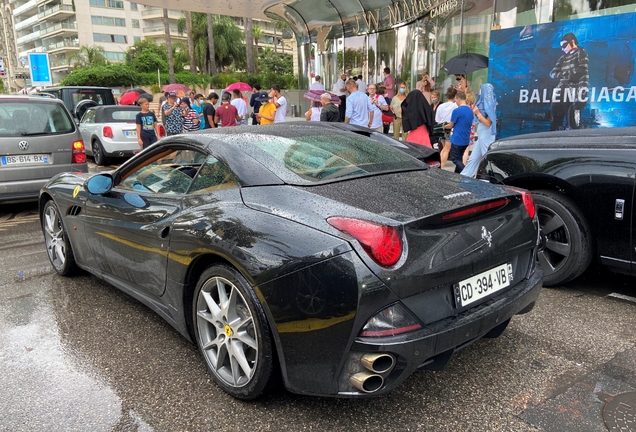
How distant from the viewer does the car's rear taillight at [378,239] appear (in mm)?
2197

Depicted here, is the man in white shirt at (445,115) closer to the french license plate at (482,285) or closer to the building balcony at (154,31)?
the french license plate at (482,285)

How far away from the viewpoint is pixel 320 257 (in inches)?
87.7

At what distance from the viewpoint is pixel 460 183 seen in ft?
9.57

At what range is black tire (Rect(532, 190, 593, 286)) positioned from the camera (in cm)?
389

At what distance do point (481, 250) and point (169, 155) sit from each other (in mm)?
2269

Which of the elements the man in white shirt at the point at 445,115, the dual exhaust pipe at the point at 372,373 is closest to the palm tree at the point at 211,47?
the man in white shirt at the point at 445,115

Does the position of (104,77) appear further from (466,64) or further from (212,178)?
(212,178)

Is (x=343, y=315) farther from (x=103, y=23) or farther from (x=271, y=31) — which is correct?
(x=271, y=31)

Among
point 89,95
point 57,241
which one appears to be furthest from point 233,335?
point 89,95

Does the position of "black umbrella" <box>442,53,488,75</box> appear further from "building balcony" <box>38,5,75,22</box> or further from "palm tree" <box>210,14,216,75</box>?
"building balcony" <box>38,5,75,22</box>

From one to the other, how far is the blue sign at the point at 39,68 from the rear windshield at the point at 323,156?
2460cm

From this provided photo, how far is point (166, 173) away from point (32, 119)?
4.85 meters

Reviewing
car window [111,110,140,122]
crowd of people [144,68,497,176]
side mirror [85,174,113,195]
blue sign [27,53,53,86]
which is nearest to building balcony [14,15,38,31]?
blue sign [27,53,53,86]

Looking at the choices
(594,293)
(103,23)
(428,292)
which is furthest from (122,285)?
(103,23)
